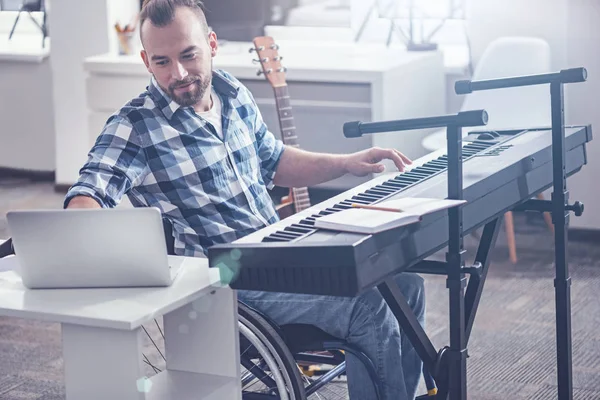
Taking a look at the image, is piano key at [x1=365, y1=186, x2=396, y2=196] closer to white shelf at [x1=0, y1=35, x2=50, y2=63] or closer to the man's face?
the man's face

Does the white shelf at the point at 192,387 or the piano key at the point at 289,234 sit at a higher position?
the piano key at the point at 289,234

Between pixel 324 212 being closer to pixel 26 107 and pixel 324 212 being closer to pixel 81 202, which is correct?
pixel 81 202

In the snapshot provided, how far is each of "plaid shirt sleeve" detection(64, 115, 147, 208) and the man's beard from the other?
0.12 m

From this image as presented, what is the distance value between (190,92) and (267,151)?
0.40 meters

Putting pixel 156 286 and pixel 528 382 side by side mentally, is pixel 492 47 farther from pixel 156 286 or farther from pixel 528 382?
pixel 156 286

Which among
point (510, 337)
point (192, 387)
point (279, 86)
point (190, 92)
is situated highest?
point (190, 92)

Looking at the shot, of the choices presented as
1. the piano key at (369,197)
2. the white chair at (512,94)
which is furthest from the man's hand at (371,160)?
the white chair at (512,94)

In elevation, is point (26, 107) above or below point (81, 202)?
below

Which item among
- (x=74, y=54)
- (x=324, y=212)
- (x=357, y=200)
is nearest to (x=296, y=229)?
(x=324, y=212)

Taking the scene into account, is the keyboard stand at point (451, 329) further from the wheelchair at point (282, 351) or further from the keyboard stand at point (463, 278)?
the wheelchair at point (282, 351)

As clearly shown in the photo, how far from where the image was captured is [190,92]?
2.32 m

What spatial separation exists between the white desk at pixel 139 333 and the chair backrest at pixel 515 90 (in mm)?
2474

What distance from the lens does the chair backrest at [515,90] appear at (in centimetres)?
422

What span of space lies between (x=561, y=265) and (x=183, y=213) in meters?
0.89
